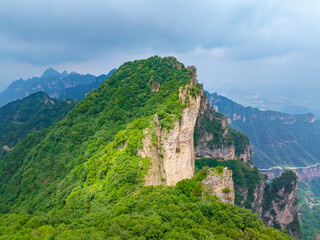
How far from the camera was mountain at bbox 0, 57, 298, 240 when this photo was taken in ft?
53.0

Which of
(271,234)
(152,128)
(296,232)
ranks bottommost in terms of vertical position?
(296,232)

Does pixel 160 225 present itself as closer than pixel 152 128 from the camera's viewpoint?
Yes

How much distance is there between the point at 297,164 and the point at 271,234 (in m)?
168

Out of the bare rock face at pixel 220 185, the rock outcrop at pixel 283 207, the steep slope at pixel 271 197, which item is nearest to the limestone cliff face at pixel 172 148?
the bare rock face at pixel 220 185

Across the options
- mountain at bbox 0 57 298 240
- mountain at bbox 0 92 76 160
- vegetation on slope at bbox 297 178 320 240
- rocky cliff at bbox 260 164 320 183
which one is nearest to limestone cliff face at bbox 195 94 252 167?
mountain at bbox 0 57 298 240

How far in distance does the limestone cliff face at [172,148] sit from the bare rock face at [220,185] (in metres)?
6.92

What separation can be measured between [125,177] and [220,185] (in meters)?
10.8

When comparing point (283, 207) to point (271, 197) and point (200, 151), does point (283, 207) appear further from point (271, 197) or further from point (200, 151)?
point (200, 151)

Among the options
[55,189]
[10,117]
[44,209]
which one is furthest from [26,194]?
[10,117]

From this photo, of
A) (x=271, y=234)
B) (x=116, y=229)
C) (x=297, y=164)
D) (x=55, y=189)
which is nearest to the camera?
(x=116, y=229)

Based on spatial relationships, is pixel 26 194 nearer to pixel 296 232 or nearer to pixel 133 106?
pixel 133 106

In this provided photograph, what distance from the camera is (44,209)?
98.7ft

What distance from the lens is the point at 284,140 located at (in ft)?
604

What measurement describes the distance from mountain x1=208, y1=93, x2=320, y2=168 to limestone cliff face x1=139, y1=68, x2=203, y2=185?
5270 inches
